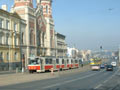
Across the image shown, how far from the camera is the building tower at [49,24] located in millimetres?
80756

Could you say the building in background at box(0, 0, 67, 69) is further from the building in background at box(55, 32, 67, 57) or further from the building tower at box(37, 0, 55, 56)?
the building in background at box(55, 32, 67, 57)

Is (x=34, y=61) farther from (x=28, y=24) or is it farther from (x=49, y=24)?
(x=49, y=24)

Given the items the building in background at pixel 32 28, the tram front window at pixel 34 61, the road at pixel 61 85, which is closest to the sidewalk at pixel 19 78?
the road at pixel 61 85

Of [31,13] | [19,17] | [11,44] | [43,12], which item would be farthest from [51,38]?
[11,44]

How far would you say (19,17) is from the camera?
61.5 metres

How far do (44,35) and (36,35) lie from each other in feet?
28.6

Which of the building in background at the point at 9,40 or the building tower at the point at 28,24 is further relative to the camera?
the building tower at the point at 28,24

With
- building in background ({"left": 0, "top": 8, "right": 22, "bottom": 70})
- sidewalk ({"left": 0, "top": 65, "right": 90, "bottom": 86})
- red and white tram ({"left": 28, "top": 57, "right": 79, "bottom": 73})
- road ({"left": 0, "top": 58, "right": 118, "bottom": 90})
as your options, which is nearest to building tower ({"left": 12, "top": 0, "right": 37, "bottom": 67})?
building in background ({"left": 0, "top": 8, "right": 22, "bottom": 70})

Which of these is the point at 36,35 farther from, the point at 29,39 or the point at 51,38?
the point at 51,38

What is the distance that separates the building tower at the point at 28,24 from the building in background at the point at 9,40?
13.4 feet

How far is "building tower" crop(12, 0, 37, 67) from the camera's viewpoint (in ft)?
209

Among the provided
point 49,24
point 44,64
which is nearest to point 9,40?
point 44,64

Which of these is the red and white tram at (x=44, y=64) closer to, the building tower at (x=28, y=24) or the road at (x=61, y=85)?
the building tower at (x=28, y=24)

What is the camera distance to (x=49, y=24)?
82312mm
